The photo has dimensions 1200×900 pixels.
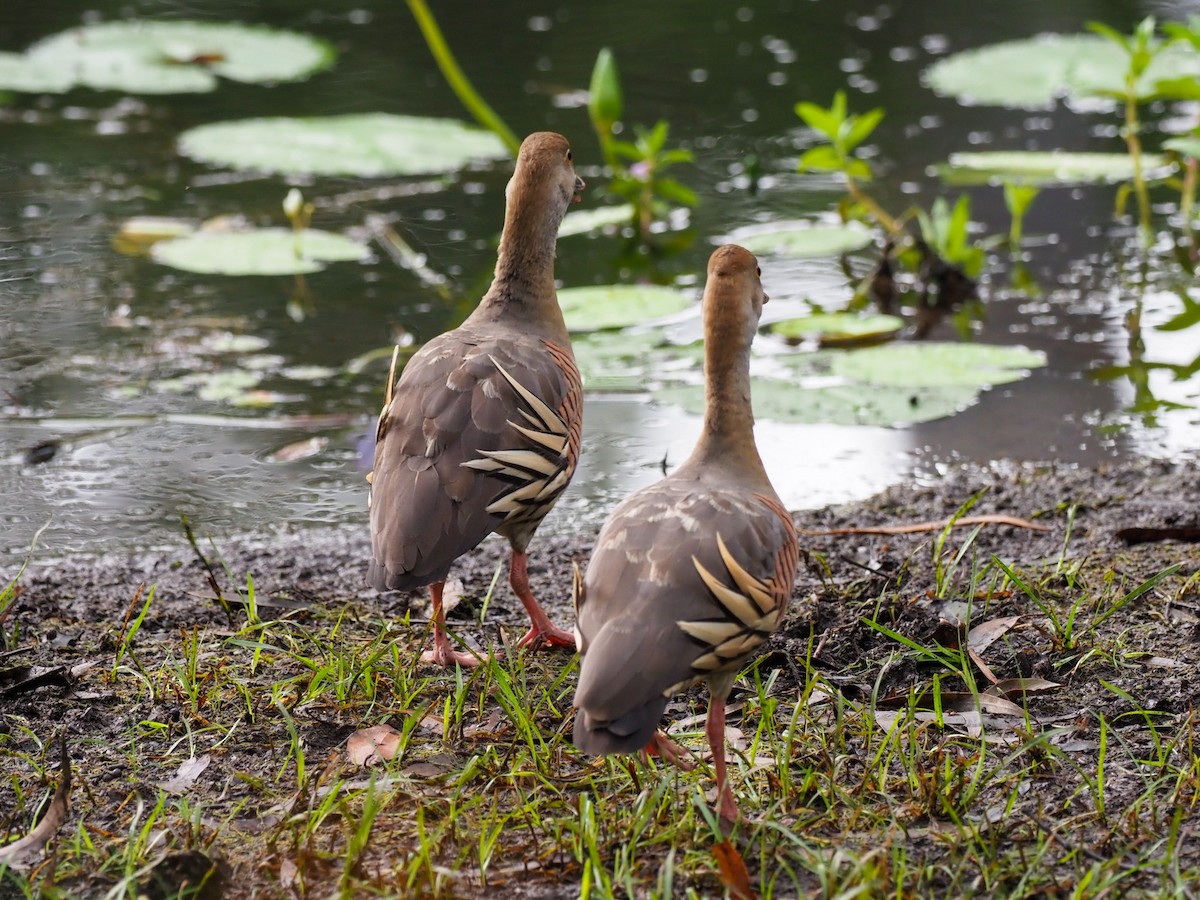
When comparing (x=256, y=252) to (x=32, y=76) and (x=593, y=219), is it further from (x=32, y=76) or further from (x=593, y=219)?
(x=32, y=76)

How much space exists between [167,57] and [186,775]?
7772 millimetres

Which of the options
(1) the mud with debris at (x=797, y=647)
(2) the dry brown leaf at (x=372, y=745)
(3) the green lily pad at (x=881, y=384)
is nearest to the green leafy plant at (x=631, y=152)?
(3) the green lily pad at (x=881, y=384)

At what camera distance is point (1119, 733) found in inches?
110

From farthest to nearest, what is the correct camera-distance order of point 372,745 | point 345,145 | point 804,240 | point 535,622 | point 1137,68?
point 345,145, point 804,240, point 1137,68, point 535,622, point 372,745

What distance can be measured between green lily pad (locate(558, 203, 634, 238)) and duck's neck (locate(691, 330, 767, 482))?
3682 mm

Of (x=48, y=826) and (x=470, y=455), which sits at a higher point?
(x=470, y=455)

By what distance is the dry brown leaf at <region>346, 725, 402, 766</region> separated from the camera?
2.80 meters

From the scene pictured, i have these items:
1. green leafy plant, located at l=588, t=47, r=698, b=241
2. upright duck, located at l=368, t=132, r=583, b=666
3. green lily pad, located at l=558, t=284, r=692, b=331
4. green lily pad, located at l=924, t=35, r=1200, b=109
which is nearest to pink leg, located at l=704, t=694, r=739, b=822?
upright duck, located at l=368, t=132, r=583, b=666

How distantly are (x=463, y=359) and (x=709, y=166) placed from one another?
4.78 metres

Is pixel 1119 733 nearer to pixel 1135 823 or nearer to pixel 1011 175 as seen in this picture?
pixel 1135 823

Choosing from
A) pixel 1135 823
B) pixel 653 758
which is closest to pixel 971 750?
pixel 1135 823

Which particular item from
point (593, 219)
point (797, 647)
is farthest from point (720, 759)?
point (593, 219)

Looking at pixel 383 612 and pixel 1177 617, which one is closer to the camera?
pixel 1177 617

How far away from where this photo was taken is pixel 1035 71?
29.3ft
